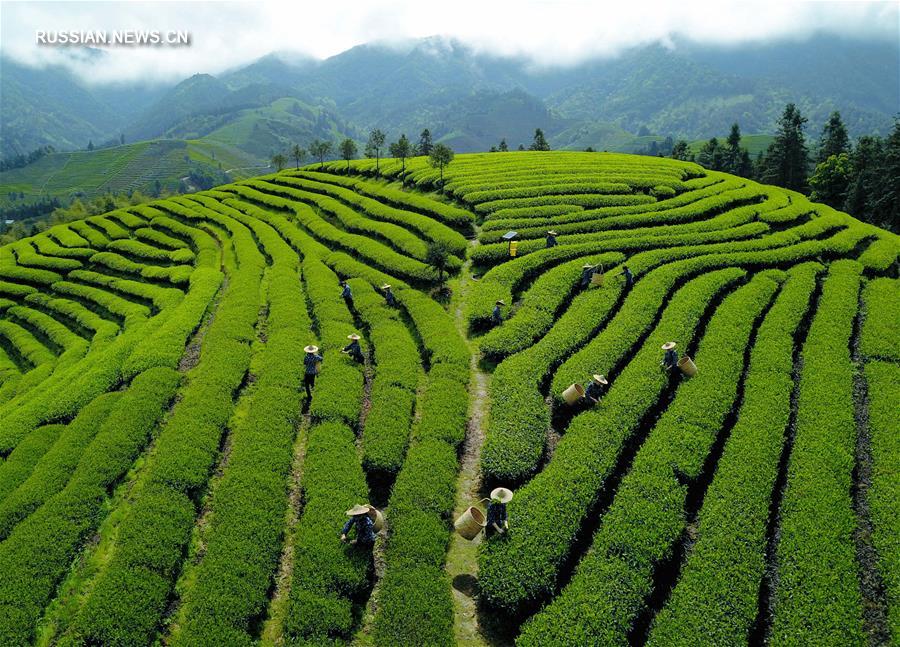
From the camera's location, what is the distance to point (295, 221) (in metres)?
48.6

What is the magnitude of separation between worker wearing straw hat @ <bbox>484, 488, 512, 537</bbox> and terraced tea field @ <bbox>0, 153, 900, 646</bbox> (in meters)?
0.33

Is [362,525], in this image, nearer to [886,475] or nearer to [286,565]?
[286,565]

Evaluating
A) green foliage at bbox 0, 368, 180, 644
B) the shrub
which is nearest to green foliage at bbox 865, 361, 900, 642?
the shrub

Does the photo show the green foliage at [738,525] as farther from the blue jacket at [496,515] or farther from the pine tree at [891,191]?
the pine tree at [891,191]

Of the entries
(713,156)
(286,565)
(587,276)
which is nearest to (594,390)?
(286,565)

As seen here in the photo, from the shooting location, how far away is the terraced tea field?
1162 centimetres

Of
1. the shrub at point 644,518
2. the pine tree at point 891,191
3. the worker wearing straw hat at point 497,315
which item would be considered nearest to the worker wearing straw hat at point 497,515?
the shrub at point 644,518

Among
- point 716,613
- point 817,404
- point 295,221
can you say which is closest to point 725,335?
point 817,404

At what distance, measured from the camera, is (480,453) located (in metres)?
16.9

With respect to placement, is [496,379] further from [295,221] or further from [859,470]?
[295,221]

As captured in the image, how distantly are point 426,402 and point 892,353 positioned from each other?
20.0 meters

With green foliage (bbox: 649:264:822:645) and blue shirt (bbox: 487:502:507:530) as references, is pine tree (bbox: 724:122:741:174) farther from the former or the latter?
blue shirt (bbox: 487:502:507:530)

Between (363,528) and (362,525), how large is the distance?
9cm

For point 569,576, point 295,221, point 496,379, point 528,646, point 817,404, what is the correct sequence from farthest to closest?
point 295,221
point 496,379
point 817,404
point 569,576
point 528,646
